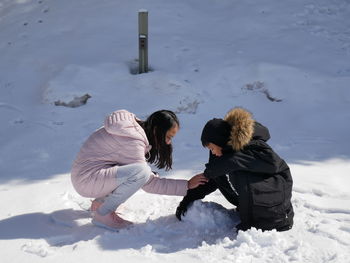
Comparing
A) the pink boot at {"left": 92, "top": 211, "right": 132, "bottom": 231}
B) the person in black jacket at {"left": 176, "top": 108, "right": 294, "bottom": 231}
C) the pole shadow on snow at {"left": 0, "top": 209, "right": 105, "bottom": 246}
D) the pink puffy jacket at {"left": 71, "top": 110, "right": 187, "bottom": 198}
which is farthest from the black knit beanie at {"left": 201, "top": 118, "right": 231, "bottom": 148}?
the pole shadow on snow at {"left": 0, "top": 209, "right": 105, "bottom": 246}

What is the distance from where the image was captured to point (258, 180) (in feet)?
8.71

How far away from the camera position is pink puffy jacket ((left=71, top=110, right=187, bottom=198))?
283 cm

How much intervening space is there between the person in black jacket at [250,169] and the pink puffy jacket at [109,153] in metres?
0.45

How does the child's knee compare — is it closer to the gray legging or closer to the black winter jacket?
the gray legging

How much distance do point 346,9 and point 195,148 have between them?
469 centimetres

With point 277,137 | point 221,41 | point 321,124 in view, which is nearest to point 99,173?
point 277,137

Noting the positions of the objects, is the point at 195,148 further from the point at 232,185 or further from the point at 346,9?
the point at 346,9

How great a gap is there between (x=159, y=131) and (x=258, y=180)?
68 cm

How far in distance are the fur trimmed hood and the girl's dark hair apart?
420 millimetres

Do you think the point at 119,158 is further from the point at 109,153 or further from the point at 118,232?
the point at 118,232

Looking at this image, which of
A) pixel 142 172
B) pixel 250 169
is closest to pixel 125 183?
pixel 142 172

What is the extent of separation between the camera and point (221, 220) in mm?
2908

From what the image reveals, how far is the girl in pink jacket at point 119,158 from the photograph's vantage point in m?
2.83

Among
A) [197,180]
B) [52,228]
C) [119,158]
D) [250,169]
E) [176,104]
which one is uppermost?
[250,169]
